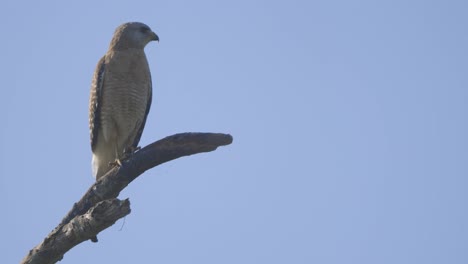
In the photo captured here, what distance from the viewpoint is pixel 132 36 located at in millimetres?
11172

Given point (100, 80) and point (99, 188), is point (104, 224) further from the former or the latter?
point (100, 80)

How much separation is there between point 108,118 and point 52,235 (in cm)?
387

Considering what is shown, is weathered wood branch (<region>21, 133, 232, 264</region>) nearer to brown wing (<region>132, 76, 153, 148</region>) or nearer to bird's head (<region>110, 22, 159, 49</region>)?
brown wing (<region>132, 76, 153, 148</region>)

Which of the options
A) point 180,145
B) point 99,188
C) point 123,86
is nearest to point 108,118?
point 123,86

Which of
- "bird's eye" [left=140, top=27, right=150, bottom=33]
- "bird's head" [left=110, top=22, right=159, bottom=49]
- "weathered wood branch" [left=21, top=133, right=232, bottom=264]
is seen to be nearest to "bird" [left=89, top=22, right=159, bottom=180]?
"bird's head" [left=110, top=22, right=159, bottom=49]

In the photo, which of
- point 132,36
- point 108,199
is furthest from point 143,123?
point 108,199

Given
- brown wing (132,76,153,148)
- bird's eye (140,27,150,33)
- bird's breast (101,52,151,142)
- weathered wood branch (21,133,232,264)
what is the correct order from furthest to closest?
bird's eye (140,27,150,33), brown wing (132,76,153,148), bird's breast (101,52,151,142), weathered wood branch (21,133,232,264)

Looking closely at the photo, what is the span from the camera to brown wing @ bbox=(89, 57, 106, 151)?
Answer: 10.5 meters

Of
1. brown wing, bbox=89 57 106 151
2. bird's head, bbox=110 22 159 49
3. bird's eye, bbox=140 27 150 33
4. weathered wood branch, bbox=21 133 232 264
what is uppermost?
bird's eye, bbox=140 27 150 33

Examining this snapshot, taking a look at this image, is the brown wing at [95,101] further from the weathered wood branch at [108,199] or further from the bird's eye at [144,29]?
the weathered wood branch at [108,199]

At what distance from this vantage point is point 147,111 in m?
11.2

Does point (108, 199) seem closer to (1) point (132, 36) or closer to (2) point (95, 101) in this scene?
(2) point (95, 101)

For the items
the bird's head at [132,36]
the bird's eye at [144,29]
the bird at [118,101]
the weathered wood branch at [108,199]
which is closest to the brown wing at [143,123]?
the bird at [118,101]

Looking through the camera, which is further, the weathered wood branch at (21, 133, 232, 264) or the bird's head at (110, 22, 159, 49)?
the bird's head at (110, 22, 159, 49)
